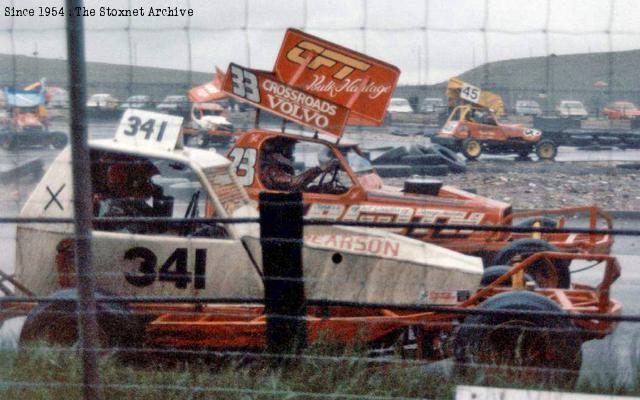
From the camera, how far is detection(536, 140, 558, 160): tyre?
618 centimetres

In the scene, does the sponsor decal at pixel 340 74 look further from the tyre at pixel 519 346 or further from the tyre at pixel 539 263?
the tyre at pixel 539 263

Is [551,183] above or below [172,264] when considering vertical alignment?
above

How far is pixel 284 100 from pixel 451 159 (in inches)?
54.1

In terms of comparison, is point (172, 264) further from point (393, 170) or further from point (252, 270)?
point (393, 170)

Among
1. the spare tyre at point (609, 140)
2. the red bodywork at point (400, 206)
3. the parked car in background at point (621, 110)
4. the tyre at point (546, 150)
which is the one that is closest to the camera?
the parked car in background at point (621, 110)

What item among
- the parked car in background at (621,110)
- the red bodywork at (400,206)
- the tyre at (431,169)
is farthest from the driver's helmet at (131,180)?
the parked car in background at (621,110)

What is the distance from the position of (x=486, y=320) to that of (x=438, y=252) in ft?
3.06

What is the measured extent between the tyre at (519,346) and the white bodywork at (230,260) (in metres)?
0.44

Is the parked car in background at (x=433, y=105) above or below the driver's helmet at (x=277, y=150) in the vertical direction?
above

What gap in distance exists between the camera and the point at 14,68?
406cm

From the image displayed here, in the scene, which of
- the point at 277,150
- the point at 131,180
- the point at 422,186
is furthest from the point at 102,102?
the point at 422,186

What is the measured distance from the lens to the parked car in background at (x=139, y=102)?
14.3ft

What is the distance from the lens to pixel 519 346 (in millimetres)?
4438

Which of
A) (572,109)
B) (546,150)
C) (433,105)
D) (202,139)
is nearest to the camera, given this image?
(572,109)
